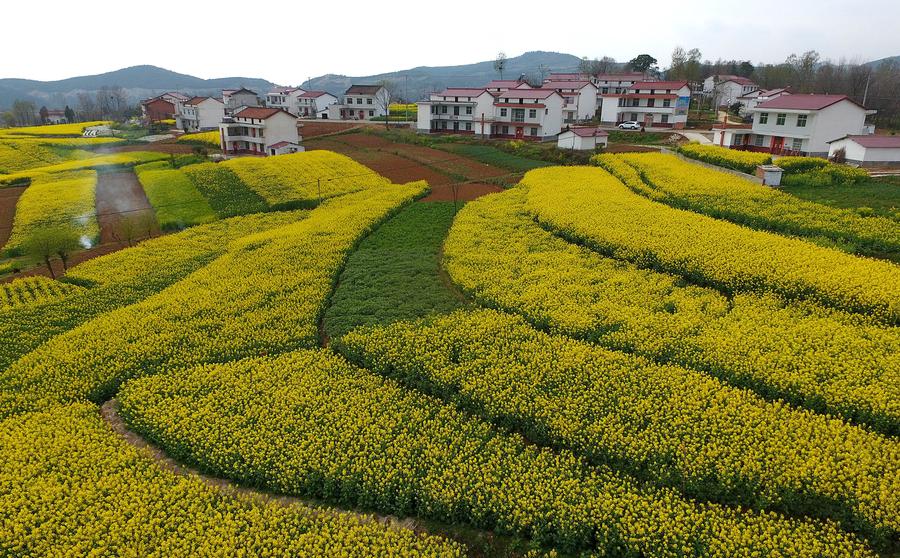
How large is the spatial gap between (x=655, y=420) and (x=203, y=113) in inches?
3784

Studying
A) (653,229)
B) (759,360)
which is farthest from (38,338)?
(653,229)

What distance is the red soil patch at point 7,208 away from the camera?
35812mm

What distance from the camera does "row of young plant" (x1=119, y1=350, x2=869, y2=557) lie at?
11.7 m

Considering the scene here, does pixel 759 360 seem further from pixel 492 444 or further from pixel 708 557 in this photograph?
pixel 492 444

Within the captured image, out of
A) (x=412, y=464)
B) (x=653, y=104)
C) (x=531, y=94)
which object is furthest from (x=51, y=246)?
(x=653, y=104)

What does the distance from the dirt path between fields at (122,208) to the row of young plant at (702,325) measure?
2038cm

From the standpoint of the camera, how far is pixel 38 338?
21.0m

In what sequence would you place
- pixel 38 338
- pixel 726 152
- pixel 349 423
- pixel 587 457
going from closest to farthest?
1. pixel 587 457
2. pixel 349 423
3. pixel 38 338
4. pixel 726 152

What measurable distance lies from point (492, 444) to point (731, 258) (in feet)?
51.5

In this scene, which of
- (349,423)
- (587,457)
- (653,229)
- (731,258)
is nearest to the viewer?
(587,457)

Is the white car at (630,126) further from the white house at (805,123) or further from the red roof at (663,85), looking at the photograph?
the white house at (805,123)

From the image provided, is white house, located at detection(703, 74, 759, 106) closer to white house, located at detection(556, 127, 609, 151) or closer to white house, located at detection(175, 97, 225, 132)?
white house, located at detection(556, 127, 609, 151)

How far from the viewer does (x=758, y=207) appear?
31.6 metres

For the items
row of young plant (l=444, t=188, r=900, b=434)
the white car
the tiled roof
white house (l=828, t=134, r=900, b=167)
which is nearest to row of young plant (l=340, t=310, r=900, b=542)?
row of young plant (l=444, t=188, r=900, b=434)
